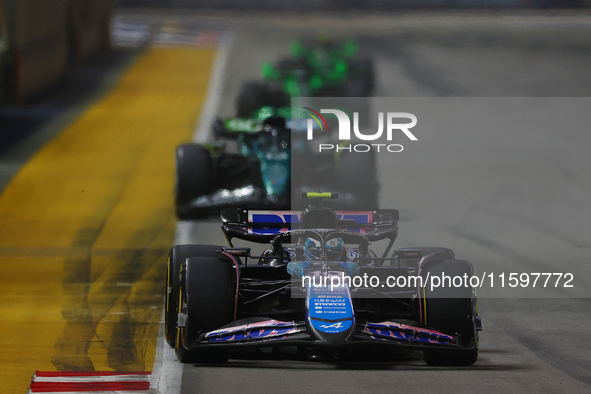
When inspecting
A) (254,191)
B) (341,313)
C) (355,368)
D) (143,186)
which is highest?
(341,313)

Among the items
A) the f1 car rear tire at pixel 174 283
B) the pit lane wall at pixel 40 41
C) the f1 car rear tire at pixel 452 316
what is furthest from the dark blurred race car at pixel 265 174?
the pit lane wall at pixel 40 41

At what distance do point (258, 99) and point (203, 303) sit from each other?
35.0 ft

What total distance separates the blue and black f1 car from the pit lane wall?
17.3 meters

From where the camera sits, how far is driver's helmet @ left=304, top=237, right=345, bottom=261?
28.3 ft

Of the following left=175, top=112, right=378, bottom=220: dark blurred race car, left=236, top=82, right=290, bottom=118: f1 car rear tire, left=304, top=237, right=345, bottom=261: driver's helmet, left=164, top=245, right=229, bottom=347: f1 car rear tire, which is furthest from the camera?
left=236, top=82, right=290, bottom=118: f1 car rear tire

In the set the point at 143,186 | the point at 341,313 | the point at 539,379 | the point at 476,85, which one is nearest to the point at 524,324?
the point at 539,379

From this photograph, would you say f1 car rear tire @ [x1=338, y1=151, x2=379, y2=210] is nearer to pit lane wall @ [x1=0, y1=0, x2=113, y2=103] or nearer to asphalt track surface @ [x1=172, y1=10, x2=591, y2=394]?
asphalt track surface @ [x1=172, y1=10, x2=591, y2=394]

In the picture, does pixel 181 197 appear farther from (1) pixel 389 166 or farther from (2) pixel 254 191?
(1) pixel 389 166

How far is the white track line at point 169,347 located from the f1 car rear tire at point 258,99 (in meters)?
3.44

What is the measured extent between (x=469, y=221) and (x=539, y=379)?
7580mm

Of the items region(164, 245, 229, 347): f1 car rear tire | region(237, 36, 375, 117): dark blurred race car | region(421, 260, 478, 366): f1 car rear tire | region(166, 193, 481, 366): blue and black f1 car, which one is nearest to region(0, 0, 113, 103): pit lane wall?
region(237, 36, 375, 117): dark blurred race car

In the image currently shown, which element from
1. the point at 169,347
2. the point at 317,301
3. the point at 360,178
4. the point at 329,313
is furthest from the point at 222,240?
the point at 329,313

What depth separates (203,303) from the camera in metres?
8.00

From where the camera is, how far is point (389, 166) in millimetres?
19703
